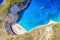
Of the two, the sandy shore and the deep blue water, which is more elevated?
the deep blue water

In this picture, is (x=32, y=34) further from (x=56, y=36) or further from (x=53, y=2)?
(x=53, y=2)

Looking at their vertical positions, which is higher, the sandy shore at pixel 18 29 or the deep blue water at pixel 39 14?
the deep blue water at pixel 39 14

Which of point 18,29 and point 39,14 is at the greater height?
point 39,14

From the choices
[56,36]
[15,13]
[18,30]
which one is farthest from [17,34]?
[56,36]
